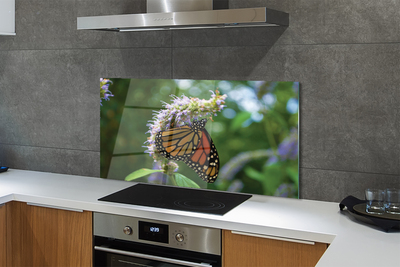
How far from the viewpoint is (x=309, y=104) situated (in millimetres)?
2227

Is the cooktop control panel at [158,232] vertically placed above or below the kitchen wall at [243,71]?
below

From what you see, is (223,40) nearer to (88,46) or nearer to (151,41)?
(151,41)

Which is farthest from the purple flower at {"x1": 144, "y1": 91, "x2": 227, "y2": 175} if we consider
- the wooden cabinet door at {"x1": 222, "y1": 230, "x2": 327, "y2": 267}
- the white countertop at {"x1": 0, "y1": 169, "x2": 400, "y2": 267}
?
the wooden cabinet door at {"x1": 222, "y1": 230, "x2": 327, "y2": 267}

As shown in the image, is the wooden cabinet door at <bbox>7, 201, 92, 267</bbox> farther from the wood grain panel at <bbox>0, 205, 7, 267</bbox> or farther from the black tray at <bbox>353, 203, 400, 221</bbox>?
the black tray at <bbox>353, 203, 400, 221</bbox>

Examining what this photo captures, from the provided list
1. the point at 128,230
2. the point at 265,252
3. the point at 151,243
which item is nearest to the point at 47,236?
the point at 128,230

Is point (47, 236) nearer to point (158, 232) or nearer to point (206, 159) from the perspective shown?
point (158, 232)

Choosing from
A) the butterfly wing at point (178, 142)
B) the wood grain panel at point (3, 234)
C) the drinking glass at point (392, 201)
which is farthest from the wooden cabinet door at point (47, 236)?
the drinking glass at point (392, 201)

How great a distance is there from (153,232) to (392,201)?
1065mm

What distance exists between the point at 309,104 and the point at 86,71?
1.35 metres

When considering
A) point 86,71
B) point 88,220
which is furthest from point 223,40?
point 88,220

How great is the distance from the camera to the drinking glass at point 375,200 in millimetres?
1909

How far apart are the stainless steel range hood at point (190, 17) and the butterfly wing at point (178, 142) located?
63cm

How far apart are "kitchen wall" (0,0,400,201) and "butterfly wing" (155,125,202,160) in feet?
1.01

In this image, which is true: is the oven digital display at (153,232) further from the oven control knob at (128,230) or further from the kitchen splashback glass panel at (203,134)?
the kitchen splashback glass panel at (203,134)
